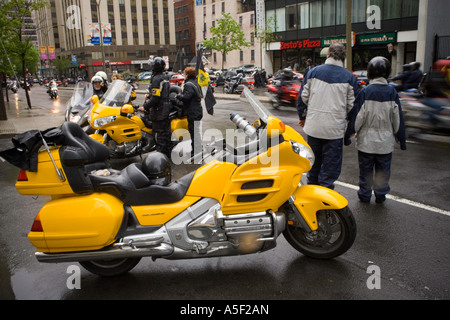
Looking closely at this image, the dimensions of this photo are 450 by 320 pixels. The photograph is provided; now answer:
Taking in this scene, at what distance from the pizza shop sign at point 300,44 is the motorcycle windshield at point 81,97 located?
33115 mm

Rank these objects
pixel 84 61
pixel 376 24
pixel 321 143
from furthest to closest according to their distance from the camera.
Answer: pixel 84 61, pixel 376 24, pixel 321 143

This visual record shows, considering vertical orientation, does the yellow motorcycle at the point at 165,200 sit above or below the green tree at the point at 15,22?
below

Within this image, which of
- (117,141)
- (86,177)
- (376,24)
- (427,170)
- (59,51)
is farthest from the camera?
(59,51)

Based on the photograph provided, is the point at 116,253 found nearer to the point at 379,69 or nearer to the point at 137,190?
the point at 137,190

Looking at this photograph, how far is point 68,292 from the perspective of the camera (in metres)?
3.54

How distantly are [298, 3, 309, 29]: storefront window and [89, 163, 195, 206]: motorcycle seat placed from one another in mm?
39212

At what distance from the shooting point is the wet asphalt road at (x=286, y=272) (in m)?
3.40

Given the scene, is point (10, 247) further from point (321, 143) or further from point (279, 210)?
point (321, 143)

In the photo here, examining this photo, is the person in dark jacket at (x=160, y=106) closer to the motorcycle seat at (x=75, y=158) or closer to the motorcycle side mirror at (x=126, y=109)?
the motorcycle side mirror at (x=126, y=109)

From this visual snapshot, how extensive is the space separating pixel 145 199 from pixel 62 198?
0.72 m

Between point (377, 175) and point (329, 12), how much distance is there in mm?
35133

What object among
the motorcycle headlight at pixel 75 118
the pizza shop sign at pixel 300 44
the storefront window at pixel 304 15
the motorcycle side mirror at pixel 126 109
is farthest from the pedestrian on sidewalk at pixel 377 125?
the storefront window at pixel 304 15

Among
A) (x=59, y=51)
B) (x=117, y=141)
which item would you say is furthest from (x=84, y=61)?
(x=117, y=141)

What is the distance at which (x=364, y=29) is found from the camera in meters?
34.8
